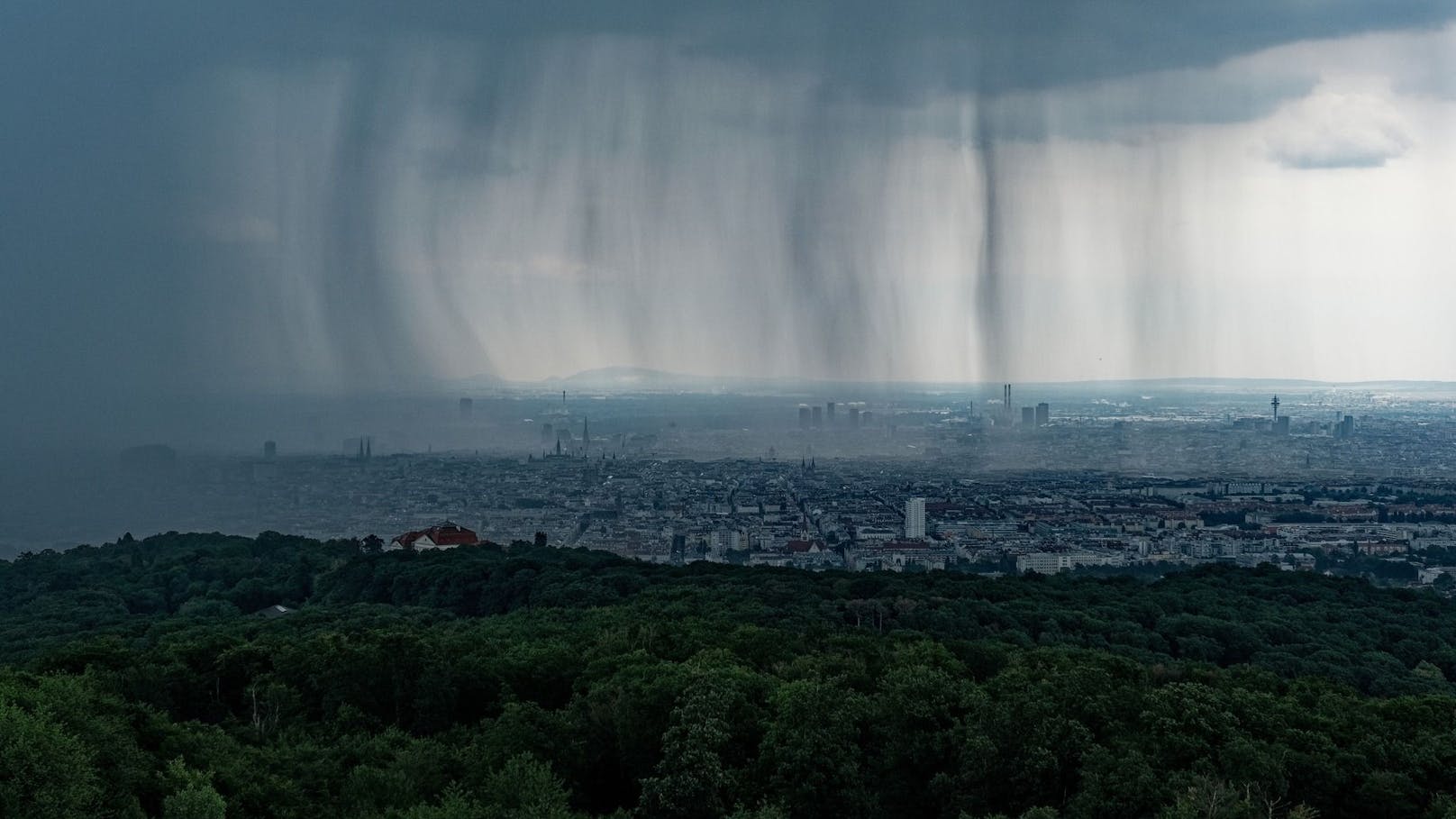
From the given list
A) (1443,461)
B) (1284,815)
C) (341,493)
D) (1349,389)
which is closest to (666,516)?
(341,493)

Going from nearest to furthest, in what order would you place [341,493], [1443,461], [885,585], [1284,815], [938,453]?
[1284,815], [885,585], [341,493], [1443,461], [938,453]

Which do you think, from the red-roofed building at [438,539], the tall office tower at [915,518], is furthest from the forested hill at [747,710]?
the tall office tower at [915,518]

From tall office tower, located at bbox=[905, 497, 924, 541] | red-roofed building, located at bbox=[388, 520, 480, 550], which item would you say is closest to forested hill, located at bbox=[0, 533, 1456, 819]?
red-roofed building, located at bbox=[388, 520, 480, 550]

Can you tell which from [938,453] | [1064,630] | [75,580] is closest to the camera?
[1064,630]

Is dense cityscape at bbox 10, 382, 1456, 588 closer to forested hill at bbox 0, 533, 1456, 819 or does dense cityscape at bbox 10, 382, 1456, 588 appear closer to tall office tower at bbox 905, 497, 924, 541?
tall office tower at bbox 905, 497, 924, 541

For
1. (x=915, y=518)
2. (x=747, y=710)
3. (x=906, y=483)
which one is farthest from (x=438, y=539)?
(x=906, y=483)

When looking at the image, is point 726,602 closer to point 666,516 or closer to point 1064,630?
point 1064,630
